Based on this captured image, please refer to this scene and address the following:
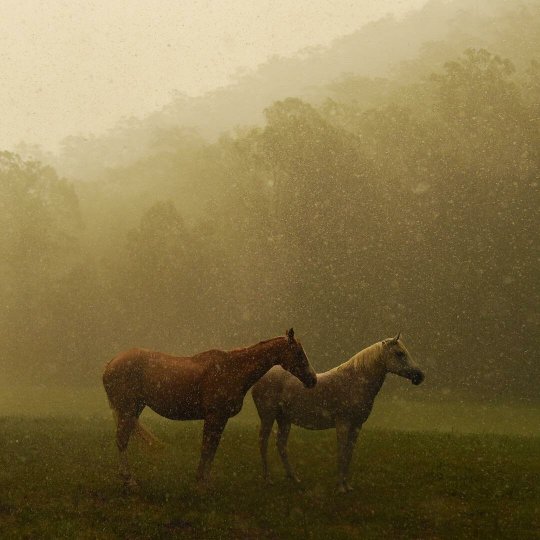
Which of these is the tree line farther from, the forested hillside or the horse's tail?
the horse's tail

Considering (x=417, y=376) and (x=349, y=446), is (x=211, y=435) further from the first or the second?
(x=417, y=376)

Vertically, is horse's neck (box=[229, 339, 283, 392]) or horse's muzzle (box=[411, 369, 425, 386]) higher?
horse's neck (box=[229, 339, 283, 392])

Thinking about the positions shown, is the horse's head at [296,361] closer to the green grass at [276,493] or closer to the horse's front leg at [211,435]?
the horse's front leg at [211,435]

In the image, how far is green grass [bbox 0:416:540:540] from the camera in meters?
10.5

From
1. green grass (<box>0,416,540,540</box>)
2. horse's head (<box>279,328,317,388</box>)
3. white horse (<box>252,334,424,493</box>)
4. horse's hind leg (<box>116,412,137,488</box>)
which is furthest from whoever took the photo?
white horse (<box>252,334,424,493</box>)

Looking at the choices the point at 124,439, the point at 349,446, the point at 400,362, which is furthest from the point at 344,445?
the point at 124,439

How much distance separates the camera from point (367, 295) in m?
33.1

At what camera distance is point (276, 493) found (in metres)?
12.3

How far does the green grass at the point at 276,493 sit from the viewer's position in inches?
414

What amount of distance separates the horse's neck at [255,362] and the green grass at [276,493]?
2367 millimetres

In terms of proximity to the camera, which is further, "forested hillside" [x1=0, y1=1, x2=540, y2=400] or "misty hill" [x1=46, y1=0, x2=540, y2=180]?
"misty hill" [x1=46, y1=0, x2=540, y2=180]

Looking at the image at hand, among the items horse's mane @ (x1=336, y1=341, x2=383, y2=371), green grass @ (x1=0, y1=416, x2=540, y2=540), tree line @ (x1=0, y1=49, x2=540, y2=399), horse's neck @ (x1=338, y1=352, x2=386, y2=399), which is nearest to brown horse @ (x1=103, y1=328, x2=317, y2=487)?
green grass @ (x1=0, y1=416, x2=540, y2=540)

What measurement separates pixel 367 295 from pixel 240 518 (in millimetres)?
23030

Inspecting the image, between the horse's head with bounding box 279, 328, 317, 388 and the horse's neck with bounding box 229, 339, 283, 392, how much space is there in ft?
0.53
